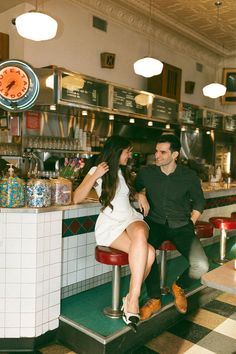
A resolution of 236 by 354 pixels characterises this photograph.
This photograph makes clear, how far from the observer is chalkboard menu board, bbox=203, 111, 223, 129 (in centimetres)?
760

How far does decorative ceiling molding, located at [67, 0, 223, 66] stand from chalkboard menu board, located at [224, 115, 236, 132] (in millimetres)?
1535

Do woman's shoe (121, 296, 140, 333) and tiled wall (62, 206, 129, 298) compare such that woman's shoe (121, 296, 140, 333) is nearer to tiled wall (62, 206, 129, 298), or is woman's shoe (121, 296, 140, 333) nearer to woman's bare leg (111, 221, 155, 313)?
woman's bare leg (111, 221, 155, 313)

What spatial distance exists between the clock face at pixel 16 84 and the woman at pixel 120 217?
1.27m

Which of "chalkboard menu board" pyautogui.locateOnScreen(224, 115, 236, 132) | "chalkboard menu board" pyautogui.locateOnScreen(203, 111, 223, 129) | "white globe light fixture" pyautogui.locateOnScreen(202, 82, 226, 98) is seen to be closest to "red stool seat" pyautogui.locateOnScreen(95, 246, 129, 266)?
"white globe light fixture" pyautogui.locateOnScreen(202, 82, 226, 98)

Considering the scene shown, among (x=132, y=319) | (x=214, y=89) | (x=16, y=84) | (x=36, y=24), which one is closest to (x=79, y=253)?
(x=132, y=319)

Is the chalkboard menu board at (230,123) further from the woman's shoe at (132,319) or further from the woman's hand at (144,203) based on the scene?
the woman's shoe at (132,319)

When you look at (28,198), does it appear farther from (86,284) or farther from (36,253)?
(86,284)

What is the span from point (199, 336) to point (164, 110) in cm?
415

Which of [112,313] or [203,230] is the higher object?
[203,230]

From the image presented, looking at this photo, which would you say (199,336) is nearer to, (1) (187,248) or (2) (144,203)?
(1) (187,248)

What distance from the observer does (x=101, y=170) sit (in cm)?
296

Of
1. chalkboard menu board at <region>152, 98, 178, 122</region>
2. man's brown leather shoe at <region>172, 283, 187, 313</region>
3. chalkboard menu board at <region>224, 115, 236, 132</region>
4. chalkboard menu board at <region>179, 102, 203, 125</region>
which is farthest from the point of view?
chalkboard menu board at <region>224, 115, 236, 132</region>

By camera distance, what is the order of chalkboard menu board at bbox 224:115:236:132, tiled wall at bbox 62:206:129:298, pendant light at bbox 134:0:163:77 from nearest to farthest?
1. tiled wall at bbox 62:206:129:298
2. pendant light at bbox 134:0:163:77
3. chalkboard menu board at bbox 224:115:236:132

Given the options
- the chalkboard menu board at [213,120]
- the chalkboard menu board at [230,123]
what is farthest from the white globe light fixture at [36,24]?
the chalkboard menu board at [230,123]
